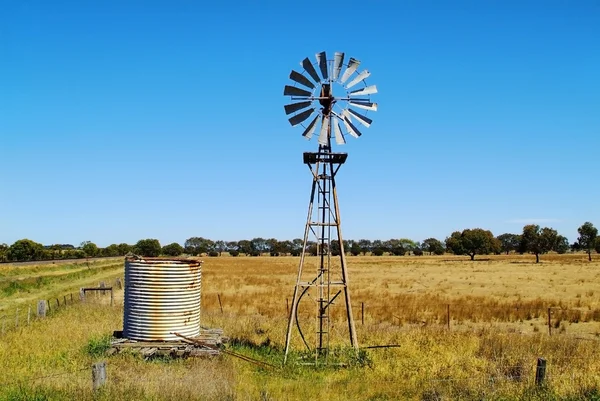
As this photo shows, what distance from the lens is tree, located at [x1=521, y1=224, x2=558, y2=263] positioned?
88250 mm

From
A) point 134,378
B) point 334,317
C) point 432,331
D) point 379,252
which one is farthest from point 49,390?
point 379,252

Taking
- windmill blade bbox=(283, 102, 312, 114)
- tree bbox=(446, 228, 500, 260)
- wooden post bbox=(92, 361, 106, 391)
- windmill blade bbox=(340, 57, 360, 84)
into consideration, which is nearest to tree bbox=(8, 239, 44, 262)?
tree bbox=(446, 228, 500, 260)

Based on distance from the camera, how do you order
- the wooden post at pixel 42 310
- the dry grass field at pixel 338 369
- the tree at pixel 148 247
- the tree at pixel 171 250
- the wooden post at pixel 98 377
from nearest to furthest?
1. the wooden post at pixel 98 377
2. the dry grass field at pixel 338 369
3. the wooden post at pixel 42 310
4. the tree at pixel 148 247
5. the tree at pixel 171 250

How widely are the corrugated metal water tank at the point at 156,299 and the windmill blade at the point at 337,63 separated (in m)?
6.40

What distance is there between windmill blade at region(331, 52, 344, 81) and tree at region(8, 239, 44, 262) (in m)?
94.2

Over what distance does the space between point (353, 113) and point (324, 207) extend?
2647 millimetres

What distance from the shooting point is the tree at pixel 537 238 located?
8825 centimetres

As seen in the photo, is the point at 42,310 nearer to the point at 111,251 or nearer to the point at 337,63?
the point at 337,63

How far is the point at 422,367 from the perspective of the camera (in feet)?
42.7

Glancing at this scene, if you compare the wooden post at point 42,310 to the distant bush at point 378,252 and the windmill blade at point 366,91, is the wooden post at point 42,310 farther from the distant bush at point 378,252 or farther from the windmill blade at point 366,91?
the distant bush at point 378,252

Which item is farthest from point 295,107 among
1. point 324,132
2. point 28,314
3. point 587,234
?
point 587,234

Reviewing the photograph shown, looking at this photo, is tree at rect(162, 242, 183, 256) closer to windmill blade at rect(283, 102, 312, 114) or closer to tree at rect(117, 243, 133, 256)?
tree at rect(117, 243, 133, 256)

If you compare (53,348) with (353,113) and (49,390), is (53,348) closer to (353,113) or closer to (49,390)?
(49,390)

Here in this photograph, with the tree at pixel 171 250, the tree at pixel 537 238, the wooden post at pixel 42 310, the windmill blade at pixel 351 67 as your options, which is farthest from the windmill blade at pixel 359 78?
the tree at pixel 171 250
